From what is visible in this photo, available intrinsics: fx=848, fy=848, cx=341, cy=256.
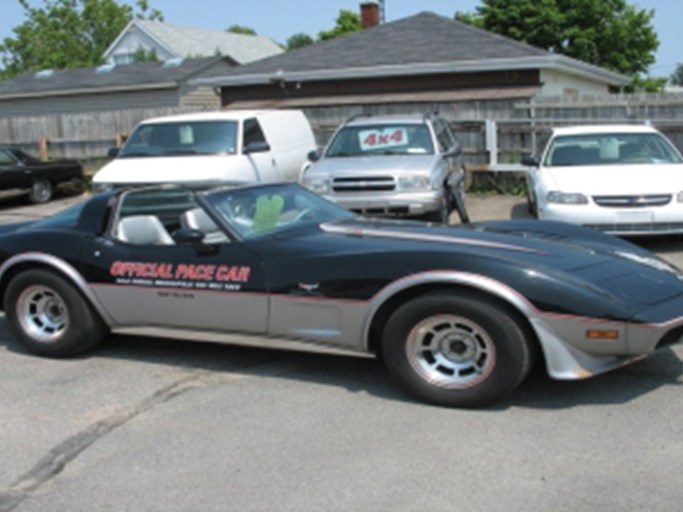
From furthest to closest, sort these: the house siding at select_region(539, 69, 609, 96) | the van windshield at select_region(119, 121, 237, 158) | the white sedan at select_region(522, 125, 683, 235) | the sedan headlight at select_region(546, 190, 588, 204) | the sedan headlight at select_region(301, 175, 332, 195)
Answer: the house siding at select_region(539, 69, 609, 96)
the van windshield at select_region(119, 121, 237, 158)
the sedan headlight at select_region(301, 175, 332, 195)
the sedan headlight at select_region(546, 190, 588, 204)
the white sedan at select_region(522, 125, 683, 235)

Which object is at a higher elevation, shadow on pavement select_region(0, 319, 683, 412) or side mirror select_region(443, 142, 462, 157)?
side mirror select_region(443, 142, 462, 157)

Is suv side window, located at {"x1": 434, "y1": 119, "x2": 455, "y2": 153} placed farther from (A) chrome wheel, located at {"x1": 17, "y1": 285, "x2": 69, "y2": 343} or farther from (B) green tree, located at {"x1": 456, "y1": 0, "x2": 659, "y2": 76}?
(B) green tree, located at {"x1": 456, "y1": 0, "x2": 659, "y2": 76}

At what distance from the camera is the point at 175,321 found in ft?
18.7

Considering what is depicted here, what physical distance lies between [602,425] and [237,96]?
1765cm

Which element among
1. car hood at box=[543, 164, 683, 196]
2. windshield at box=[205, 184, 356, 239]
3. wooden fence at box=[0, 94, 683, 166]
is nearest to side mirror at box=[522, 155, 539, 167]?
car hood at box=[543, 164, 683, 196]

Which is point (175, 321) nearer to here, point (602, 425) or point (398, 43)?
point (602, 425)

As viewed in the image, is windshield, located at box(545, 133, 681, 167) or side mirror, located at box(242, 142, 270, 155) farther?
side mirror, located at box(242, 142, 270, 155)

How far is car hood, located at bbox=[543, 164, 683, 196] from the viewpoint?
9383 millimetres

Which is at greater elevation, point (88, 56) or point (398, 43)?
point (88, 56)

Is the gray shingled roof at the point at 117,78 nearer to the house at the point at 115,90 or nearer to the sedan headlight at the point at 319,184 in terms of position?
the house at the point at 115,90

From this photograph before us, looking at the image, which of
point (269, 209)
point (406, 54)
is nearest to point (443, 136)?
point (406, 54)

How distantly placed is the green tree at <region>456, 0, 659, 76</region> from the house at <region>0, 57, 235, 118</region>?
Result: 11.4 meters

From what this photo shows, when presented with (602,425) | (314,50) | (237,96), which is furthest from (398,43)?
(602,425)

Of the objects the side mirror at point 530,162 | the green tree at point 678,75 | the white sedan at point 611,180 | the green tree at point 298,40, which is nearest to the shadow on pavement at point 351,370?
the white sedan at point 611,180
